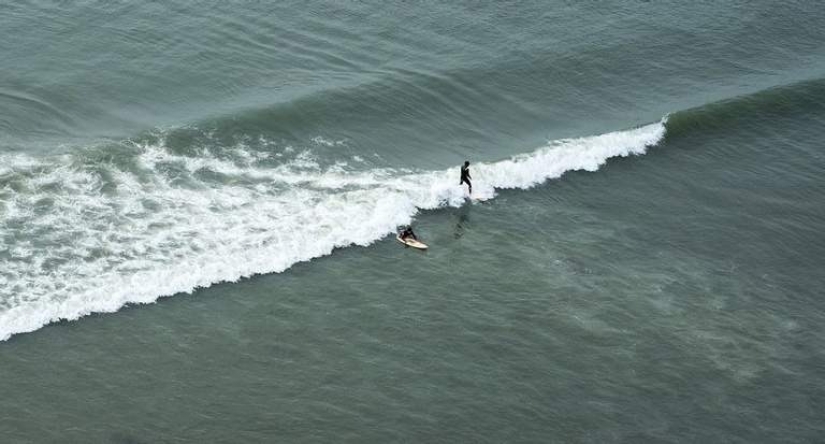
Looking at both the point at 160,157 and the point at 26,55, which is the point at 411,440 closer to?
the point at 160,157

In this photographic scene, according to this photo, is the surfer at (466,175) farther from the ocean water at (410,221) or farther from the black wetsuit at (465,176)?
the ocean water at (410,221)

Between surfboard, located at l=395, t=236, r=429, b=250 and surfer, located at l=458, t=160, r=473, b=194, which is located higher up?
surfer, located at l=458, t=160, r=473, b=194

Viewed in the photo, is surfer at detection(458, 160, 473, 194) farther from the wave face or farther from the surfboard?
the surfboard

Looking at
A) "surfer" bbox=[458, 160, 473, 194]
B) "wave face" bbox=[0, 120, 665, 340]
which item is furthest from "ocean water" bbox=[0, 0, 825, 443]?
"surfer" bbox=[458, 160, 473, 194]

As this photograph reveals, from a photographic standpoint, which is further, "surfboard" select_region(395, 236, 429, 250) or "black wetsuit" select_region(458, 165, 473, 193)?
"black wetsuit" select_region(458, 165, 473, 193)

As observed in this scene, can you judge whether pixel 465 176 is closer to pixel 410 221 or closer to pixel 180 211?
pixel 410 221

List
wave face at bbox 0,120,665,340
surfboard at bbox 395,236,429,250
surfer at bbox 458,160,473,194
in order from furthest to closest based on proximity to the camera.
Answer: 1. surfer at bbox 458,160,473,194
2. surfboard at bbox 395,236,429,250
3. wave face at bbox 0,120,665,340

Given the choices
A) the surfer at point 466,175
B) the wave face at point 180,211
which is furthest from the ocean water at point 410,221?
the surfer at point 466,175
